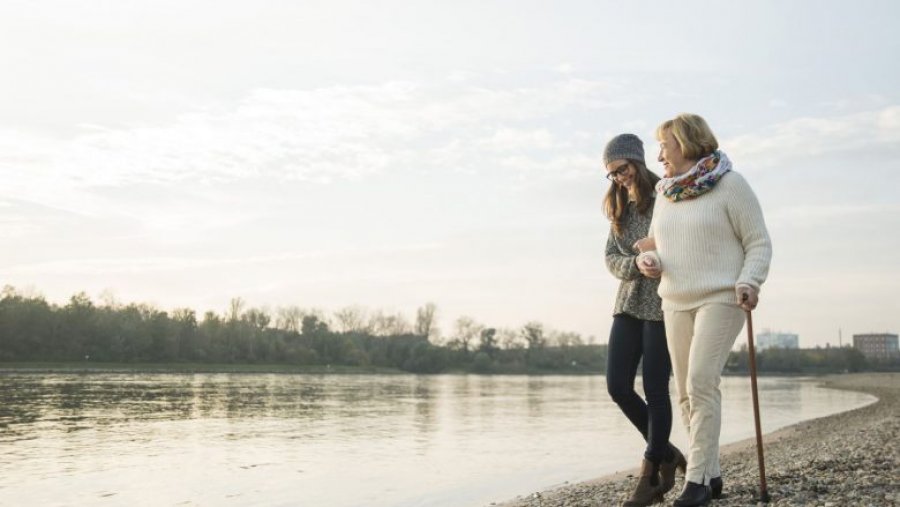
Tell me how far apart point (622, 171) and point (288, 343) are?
96.8 metres

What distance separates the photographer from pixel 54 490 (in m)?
9.66

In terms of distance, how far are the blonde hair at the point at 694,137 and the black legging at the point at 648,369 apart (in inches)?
37.8

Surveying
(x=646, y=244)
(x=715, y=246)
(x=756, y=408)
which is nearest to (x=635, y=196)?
(x=646, y=244)

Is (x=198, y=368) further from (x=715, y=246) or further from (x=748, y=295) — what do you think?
(x=748, y=295)

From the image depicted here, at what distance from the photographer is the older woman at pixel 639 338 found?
4.34m

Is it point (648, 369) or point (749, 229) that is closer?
point (749, 229)

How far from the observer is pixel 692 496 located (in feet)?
12.9

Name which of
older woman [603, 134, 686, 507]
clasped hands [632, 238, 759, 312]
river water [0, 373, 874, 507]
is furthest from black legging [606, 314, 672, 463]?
river water [0, 373, 874, 507]

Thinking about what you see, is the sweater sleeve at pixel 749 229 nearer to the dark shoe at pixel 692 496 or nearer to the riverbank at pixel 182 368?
the dark shoe at pixel 692 496

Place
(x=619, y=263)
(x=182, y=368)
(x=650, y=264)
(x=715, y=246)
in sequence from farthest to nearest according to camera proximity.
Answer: (x=182, y=368), (x=619, y=263), (x=650, y=264), (x=715, y=246)

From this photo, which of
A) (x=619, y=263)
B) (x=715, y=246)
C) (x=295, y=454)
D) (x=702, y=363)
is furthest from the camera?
(x=295, y=454)

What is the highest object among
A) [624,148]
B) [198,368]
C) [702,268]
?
[624,148]

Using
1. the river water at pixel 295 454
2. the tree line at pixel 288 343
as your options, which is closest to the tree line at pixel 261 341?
the tree line at pixel 288 343

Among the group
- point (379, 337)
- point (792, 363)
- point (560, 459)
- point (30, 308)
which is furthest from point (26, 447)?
point (792, 363)
